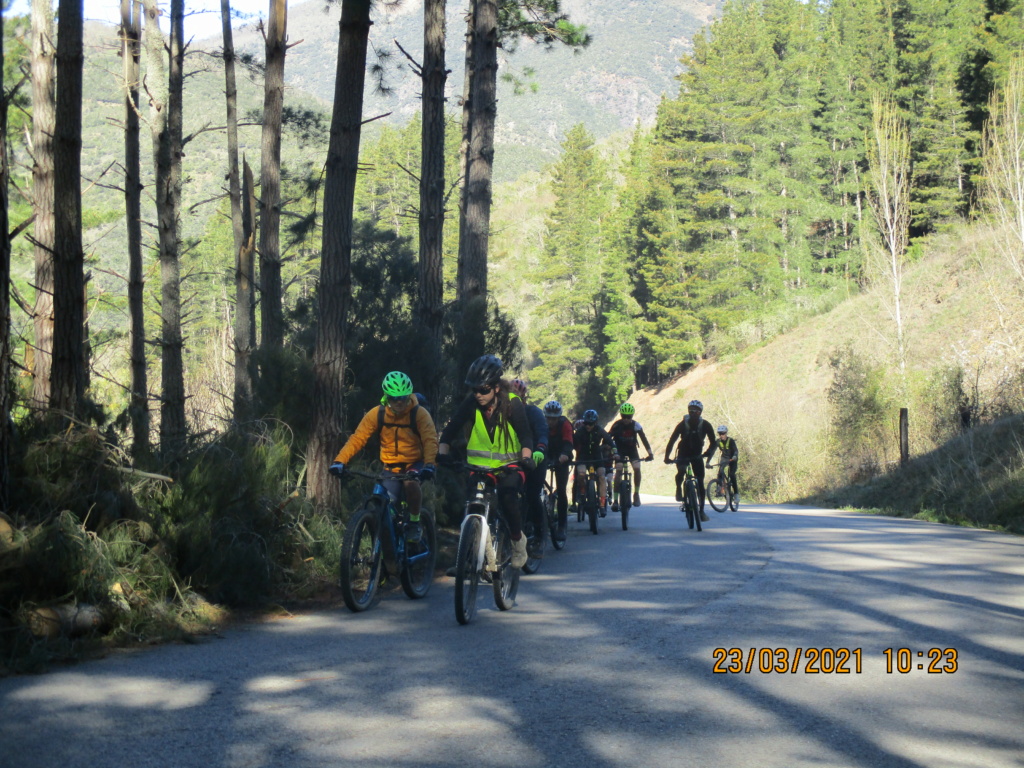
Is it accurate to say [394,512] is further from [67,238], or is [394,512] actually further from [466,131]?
[466,131]

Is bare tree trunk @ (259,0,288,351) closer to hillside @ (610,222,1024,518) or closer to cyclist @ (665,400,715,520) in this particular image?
cyclist @ (665,400,715,520)

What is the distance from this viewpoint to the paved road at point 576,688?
4887 millimetres

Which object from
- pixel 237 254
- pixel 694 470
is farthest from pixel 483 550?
pixel 237 254

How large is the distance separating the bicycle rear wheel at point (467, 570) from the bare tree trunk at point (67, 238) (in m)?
3.82

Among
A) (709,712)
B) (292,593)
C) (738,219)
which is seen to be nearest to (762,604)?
(709,712)

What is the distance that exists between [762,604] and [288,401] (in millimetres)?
6506

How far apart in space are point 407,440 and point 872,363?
3735 centimetres

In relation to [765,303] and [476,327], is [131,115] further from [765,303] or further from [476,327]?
[765,303]

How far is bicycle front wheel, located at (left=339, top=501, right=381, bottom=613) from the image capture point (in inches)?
341

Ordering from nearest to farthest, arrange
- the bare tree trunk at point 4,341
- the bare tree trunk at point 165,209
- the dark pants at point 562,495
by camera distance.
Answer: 1. the bare tree trunk at point 4,341
2. the dark pants at point 562,495
3. the bare tree trunk at point 165,209

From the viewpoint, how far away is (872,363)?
142 ft

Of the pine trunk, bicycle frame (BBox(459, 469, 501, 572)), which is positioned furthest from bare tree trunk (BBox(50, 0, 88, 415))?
the pine trunk

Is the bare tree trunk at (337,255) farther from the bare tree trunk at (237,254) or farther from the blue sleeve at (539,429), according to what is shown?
the bare tree trunk at (237,254)

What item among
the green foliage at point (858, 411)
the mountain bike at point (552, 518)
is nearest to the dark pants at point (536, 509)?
the mountain bike at point (552, 518)
